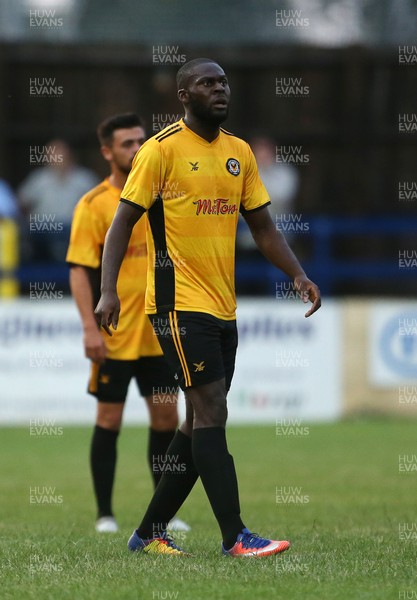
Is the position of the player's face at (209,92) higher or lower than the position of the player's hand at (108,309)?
higher

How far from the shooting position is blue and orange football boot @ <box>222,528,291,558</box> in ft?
21.2

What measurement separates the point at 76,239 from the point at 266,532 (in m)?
2.23

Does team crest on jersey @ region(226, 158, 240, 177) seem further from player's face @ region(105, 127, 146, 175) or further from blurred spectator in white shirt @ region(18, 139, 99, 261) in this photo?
blurred spectator in white shirt @ region(18, 139, 99, 261)

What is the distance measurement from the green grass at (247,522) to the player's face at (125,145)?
2.33 meters

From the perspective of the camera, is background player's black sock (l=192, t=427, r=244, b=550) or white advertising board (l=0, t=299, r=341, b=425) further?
white advertising board (l=0, t=299, r=341, b=425)

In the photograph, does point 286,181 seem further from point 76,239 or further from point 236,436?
point 76,239

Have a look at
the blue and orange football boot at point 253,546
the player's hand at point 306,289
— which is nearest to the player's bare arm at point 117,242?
the player's hand at point 306,289

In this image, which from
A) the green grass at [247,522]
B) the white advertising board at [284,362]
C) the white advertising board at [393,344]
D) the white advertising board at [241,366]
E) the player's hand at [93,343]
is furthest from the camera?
the white advertising board at [393,344]

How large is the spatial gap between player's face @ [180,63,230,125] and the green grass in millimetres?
2161

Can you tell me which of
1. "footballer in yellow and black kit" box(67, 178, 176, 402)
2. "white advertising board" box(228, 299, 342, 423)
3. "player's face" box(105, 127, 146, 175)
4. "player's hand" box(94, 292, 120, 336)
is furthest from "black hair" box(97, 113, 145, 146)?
"white advertising board" box(228, 299, 342, 423)

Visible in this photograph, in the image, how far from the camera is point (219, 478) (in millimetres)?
6598

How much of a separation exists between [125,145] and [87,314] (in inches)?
43.5

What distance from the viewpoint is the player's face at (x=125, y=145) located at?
28.6 ft

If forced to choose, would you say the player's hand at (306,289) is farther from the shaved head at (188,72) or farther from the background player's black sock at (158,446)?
the background player's black sock at (158,446)
